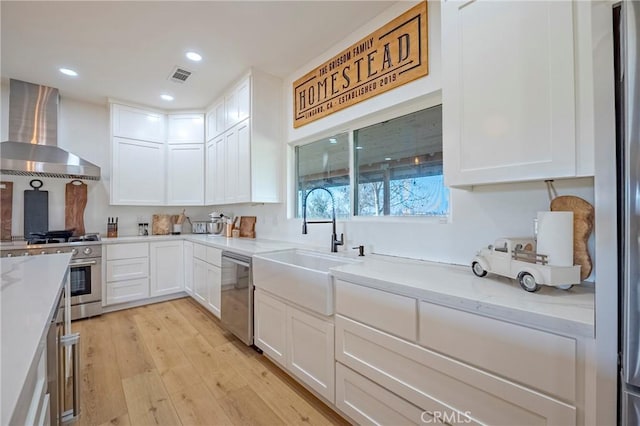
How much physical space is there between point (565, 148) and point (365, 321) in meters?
1.13

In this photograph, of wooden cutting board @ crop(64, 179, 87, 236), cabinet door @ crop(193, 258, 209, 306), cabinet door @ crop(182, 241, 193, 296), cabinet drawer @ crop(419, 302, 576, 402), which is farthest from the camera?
cabinet door @ crop(182, 241, 193, 296)

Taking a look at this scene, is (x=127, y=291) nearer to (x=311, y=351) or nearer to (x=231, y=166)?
(x=231, y=166)

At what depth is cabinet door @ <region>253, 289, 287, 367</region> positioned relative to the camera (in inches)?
75.8

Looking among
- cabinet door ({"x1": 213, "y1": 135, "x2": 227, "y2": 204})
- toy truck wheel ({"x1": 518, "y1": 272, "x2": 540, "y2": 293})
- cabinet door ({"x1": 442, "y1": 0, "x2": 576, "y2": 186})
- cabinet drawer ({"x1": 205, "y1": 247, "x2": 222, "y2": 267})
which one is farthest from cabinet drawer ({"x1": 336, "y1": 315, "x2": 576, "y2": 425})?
cabinet door ({"x1": 213, "y1": 135, "x2": 227, "y2": 204})

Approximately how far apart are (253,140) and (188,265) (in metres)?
2.02

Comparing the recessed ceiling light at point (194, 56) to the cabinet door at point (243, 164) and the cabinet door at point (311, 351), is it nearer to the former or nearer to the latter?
the cabinet door at point (243, 164)

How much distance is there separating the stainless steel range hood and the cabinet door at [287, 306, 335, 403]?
317cm

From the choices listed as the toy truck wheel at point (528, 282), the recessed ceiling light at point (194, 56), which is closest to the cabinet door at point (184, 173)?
the recessed ceiling light at point (194, 56)

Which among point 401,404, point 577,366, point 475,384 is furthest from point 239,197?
point 577,366

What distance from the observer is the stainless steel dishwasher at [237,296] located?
7.43ft

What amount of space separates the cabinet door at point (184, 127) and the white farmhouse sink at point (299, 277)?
8.83 ft

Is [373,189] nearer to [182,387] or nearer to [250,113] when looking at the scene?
[250,113]

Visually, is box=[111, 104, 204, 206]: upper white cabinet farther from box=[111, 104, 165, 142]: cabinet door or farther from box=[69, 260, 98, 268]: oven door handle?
box=[69, 260, 98, 268]: oven door handle

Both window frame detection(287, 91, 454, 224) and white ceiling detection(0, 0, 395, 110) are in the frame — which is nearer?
window frame detection(287, 91, 454, 224)
